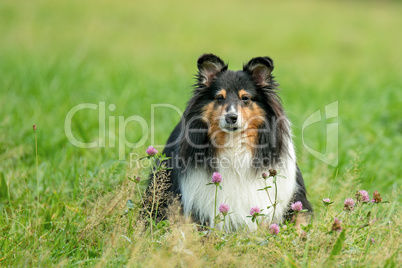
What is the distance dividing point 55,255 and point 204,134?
1.29 metres

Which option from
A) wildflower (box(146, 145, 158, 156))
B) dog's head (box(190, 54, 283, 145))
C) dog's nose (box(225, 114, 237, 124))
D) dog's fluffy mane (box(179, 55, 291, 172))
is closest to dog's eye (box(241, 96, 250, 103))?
dog's head (box(190, 54, 283, 145))

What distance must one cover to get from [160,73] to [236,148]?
5.83 m

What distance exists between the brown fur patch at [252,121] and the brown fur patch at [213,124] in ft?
0.59

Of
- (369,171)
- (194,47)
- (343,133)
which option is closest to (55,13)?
(194,47)

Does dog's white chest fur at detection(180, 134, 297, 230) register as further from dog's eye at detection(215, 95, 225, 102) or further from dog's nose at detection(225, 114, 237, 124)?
dog's eye at detection(215, 95, 225, 102)

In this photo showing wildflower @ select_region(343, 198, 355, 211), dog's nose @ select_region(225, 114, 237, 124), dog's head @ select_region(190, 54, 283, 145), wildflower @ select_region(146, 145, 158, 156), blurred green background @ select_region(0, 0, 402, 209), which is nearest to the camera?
wildflower @ select_region(343, 198, 355, 211)

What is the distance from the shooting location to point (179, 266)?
2756mm

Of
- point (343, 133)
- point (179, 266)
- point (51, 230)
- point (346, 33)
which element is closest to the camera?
point (179, 266)

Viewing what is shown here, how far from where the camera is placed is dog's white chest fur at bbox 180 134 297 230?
344 cm

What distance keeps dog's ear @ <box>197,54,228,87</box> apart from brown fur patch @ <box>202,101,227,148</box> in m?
0.19

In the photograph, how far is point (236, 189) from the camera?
11.4 feet

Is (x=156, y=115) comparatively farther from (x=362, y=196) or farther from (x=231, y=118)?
(x=362, y=196)

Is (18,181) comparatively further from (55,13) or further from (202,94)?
(55,13)

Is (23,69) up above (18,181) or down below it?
above
